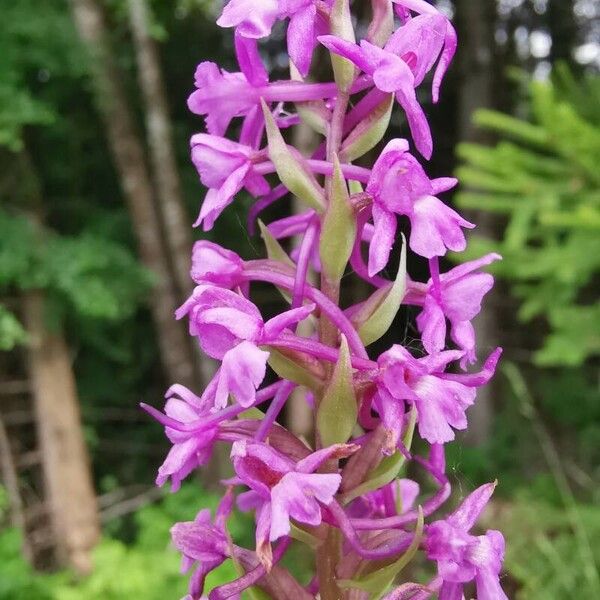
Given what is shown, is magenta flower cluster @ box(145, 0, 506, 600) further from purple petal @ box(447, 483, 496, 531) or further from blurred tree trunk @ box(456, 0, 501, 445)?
blurred tree trunk @ box(456, 0, 501, 445)

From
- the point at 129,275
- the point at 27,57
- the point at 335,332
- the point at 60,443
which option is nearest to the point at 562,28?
the point at 129,275

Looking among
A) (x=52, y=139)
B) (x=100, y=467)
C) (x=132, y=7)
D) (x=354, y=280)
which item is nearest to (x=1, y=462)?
(x=100, y=467)

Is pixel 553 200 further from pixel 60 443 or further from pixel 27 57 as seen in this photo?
pixel 60 443

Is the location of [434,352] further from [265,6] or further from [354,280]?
[354,280]

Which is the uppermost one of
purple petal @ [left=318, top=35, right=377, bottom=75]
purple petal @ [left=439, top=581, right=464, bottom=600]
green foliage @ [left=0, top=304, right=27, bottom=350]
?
purple petal @ [left=318, top=35, right=377, bottom=75]

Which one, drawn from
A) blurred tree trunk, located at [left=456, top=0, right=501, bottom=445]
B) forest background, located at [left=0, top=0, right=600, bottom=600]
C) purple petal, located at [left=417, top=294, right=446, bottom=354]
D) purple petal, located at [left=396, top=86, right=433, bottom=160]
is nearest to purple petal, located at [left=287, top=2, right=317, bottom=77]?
purple petal, located at [left=396, top=86, right=433, bottom=160]

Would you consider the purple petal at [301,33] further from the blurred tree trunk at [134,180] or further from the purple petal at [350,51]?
the blurred tree trunk at [134,180]

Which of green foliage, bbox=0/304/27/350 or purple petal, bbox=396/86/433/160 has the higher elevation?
purple petal, bbox=396/86/433/160
